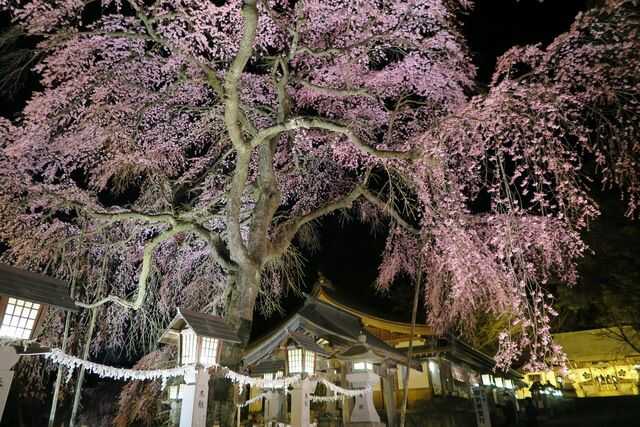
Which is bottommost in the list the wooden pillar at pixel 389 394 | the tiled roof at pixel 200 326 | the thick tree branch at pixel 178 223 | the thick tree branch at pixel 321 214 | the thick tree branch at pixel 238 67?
the wooden pillar at pixel 389 394

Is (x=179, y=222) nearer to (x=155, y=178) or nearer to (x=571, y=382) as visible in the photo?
(x=155, y=178)

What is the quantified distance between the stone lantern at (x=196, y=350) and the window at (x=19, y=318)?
6.65 feet

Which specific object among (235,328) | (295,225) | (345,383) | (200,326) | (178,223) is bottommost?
(345,383)

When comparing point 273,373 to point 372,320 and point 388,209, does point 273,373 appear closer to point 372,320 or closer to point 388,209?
point 388,209

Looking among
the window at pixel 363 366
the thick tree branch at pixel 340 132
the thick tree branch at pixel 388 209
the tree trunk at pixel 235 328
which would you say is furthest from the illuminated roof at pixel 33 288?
the window at pixel 363 366

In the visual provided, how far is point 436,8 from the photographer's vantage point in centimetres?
846

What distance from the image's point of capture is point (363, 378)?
1153 cm

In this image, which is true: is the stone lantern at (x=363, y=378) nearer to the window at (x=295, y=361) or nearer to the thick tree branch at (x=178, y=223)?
the window at (x=295, y=361)

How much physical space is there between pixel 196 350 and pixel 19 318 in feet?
8.20

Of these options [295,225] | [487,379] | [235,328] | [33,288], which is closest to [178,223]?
[235,328]

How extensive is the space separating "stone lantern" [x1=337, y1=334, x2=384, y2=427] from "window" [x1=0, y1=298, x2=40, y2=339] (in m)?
8.22

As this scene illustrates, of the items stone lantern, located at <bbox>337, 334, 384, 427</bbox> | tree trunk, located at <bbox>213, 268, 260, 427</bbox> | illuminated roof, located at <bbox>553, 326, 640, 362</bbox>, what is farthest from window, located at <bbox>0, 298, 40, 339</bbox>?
illuminated roof, located at <bbox>553, 326, 640, 362</bbox>

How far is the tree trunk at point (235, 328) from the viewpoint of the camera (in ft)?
24.2

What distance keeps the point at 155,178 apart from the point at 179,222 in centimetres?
169
